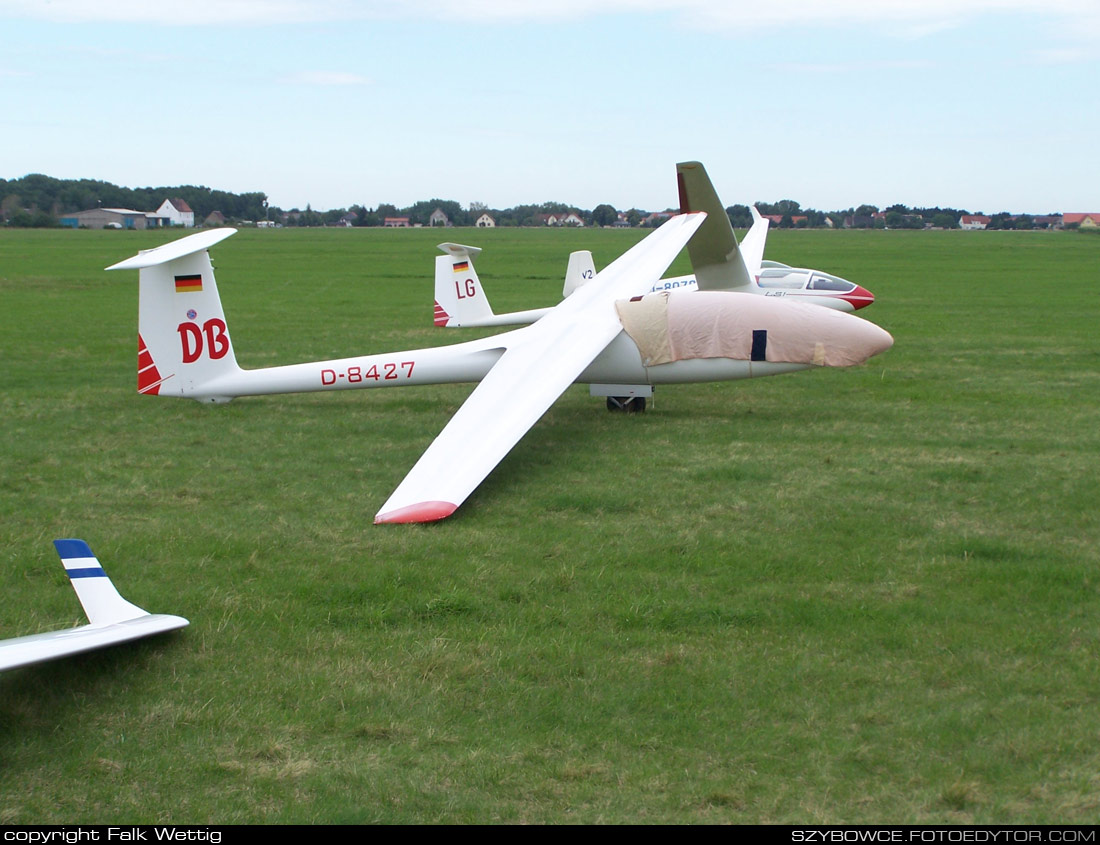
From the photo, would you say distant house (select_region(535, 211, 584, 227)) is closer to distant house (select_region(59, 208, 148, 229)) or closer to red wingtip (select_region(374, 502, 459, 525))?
distant house (select_region(59, 208, 148, 229))

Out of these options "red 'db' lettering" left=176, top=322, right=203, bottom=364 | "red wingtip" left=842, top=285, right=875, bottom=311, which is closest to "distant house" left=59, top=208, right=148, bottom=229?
"red wingtip" left=842, top=285, right=875, bottom=311

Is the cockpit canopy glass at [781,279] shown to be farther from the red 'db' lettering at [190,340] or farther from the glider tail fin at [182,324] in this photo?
the red 'db' lettering at [190,340]

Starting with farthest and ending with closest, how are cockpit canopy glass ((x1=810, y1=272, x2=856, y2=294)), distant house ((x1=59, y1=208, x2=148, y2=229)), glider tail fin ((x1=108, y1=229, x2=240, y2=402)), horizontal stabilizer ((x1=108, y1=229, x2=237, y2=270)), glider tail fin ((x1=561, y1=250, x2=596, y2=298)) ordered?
distant house ((x1=59, y1=208, x2=148, y2=229)) < glider tail fin ((x1=561, y1=250, x2=596, y2=298)) < cockpit canopy glass ((x1=810, y1=272, x2=856, y2=294)) < glider tail fin ((x1=108, y1=229, x2=240, y2=402)) < horizontal stabilizer ((x1=108, y1=229, x2=237, y2=270))

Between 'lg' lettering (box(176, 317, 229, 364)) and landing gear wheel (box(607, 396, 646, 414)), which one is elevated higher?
'lg' lettering (box(176, 317, 229, 364))

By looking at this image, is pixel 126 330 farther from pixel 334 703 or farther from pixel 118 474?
pixel 334 703

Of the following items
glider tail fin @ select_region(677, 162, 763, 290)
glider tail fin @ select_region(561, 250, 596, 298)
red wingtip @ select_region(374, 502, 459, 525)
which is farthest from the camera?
glider tail fin @ select_region(561, 250, 596, 298)

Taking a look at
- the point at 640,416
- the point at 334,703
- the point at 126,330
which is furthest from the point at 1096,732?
the point at 126,330

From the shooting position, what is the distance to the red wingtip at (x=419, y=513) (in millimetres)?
7750

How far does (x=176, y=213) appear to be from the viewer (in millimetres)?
154750

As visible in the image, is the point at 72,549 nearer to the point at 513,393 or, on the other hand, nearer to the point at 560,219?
the point at 513,393

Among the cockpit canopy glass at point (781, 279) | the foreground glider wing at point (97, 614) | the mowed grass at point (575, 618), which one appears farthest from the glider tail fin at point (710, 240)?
the foreground glider wing at point (97, 614)

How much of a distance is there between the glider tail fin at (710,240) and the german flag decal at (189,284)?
7.35 meters

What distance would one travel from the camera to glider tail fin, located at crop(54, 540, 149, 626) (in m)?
5.18
